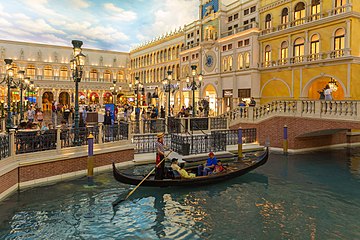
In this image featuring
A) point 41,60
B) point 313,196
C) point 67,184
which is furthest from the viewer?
point 41,60

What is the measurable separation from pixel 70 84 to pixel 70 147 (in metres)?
42.6

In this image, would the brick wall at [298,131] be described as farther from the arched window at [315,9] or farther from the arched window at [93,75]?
the arched window at [93,75]

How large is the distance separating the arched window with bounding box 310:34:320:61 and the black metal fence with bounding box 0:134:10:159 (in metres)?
18.7

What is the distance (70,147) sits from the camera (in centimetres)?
1070

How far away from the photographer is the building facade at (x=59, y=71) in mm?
45625

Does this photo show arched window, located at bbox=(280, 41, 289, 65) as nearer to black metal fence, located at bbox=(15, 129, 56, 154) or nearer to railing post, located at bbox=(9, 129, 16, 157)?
black metal fence, located at bbox=(15, 129, 56, 154)

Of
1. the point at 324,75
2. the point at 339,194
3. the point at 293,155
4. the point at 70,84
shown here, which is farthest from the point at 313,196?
the point at 70,84

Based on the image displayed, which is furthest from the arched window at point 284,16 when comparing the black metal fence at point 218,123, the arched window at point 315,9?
the black metal fence at point 218,123

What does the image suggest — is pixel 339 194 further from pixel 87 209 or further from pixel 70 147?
pixel 70 147

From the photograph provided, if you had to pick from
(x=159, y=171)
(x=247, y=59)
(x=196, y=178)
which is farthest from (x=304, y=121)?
(x=247, y=59)

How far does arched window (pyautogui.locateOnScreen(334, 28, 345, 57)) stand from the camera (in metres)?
17.8

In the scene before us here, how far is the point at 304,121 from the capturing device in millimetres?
14672

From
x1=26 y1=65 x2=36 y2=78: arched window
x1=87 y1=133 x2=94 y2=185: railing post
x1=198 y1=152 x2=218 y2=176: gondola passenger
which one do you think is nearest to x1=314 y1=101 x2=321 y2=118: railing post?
x1=198 y1=152 x2=218 y2=176: gondola passenger

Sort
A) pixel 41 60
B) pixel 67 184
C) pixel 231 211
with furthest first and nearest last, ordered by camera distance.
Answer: pixel 41 60 → pixel 67 184 → pixel 231 211
